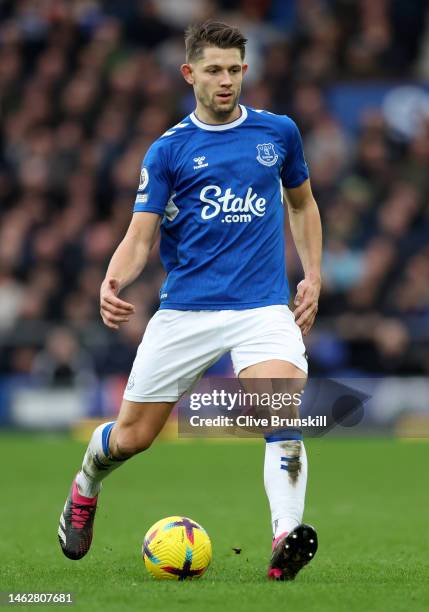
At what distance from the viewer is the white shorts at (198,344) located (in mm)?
6395

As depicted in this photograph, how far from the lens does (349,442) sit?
53.0 ft

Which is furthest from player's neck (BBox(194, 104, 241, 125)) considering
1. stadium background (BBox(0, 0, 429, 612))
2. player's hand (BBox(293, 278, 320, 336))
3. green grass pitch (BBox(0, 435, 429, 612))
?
stadium background (BBox(0, 0, 429, 612))

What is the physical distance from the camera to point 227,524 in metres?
8.87

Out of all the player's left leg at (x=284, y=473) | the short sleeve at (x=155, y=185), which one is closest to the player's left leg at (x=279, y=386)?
the player's left leg at (x=284, y=473)

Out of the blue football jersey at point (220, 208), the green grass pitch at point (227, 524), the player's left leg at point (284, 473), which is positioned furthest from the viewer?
the blue football jersey at point (220, 208)

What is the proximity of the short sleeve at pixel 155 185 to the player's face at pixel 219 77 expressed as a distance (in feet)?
1.10

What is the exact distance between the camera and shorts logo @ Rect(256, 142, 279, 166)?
652 centimetres

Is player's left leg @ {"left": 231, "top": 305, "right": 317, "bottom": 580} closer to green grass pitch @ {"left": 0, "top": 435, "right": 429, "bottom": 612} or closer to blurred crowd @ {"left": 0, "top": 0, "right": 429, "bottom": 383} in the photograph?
green grass pitch @ {"left": 0, "top": 435, "right": 429, "bottom": 612}

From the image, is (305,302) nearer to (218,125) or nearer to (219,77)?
(218,125)

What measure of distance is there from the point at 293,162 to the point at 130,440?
152cm

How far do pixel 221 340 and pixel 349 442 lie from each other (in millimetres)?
9900

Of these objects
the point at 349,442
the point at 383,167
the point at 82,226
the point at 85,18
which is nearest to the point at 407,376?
the point at 349,442

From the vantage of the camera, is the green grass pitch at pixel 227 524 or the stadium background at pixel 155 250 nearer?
the green grass pitch at pixel 227 524

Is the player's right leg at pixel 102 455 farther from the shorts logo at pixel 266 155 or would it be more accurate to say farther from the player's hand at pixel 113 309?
the shorts logo at pixel 266 155
